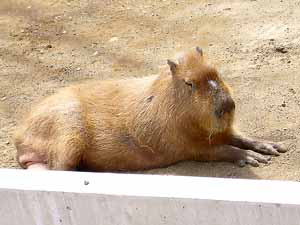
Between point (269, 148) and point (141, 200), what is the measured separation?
1261 mm

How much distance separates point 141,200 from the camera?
9.12 feet

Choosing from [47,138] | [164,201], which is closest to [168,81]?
[47,138]

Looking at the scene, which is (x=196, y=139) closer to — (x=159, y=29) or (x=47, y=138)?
(x=47, y=138)

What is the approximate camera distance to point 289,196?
261 centimetres

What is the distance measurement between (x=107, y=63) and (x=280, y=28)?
129cm

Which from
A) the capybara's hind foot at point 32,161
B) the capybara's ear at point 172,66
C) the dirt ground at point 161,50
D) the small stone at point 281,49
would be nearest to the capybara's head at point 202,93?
the capybara's ear at point 172,66

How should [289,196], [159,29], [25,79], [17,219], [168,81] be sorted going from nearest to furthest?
[289,196], [17,219], [168,81], [25,79], [159,29]

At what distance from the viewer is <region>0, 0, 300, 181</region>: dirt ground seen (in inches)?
163

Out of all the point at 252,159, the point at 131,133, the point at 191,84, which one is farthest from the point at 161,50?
the point at 252,159

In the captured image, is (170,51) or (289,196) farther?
(170,51)

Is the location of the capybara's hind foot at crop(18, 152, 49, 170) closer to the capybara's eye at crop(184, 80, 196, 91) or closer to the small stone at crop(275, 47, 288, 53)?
the capybara's eye at crop(184, 80, 196, 91)

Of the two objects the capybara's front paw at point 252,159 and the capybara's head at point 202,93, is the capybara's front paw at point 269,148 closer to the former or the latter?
the capybara's front paw at point 252,159

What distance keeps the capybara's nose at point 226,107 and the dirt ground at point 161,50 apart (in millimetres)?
346

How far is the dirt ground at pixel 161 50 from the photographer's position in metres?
4.14
